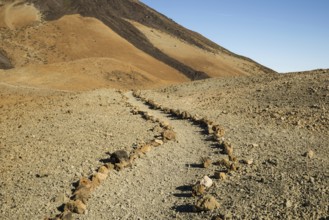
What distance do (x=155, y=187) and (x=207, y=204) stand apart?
7.58 feet

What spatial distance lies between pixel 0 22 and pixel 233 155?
75.0 metres

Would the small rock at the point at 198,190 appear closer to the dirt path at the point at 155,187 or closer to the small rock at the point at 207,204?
the dirt path at the point at 155,187

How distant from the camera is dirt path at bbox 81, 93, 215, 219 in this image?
34.4ft

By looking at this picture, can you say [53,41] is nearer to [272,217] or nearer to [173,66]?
[173,66]

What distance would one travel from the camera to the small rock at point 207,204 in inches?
401

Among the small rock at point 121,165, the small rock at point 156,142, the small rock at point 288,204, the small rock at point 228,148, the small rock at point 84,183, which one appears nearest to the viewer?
the small rock at point 288,204

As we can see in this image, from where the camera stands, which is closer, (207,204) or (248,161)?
(207,204)

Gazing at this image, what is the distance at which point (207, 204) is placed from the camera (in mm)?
10211

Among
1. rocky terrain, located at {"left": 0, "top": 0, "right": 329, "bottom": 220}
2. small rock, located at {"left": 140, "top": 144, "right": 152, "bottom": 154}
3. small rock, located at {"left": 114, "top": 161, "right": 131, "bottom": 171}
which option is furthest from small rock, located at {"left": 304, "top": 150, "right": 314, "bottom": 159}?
small rock, located at {"left": 114, "top": 161, "right": 131, "bottom": 171}

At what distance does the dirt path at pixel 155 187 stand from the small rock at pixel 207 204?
0.23 metres

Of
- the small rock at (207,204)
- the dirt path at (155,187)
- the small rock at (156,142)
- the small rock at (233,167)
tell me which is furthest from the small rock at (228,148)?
the small rock at (207,204)

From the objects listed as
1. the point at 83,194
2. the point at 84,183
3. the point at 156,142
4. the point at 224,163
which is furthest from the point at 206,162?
the point at 83,194

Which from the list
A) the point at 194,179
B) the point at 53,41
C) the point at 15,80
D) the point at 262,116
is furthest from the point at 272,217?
the point at 53,41

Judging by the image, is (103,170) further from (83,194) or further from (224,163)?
(224,163)
